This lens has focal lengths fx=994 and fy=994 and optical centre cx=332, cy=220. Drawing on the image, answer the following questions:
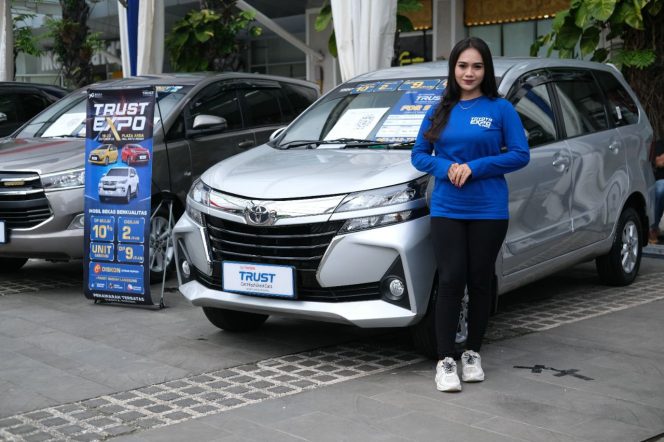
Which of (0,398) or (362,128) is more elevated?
(362,128)

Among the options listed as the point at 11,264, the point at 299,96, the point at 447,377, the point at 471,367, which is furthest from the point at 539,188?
the point at 11,264

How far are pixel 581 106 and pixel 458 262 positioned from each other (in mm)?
2747

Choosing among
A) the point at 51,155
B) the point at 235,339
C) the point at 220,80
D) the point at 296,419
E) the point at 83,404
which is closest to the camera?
the point at 296,419

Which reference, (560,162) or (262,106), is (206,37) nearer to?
(262,106)

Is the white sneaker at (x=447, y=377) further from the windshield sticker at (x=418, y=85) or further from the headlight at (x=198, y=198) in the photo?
the windshield sticker at (x=418, y=85)

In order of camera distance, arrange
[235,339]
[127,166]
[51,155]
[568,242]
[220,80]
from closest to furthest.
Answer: [235,339]
[568,242]
[127,166]
[51,155]
[220,80]

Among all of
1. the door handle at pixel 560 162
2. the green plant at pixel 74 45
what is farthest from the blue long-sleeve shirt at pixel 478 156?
the green plant at pixel 74 45

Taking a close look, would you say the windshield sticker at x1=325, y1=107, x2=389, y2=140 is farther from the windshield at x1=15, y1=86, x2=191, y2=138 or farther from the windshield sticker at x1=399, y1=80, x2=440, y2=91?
the windshield at x1=15, y1=86, x2=191, y2=138

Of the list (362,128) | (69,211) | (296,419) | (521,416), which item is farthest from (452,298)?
(69,211)

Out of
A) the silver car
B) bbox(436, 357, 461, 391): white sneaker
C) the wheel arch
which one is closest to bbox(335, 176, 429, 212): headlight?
the silver car

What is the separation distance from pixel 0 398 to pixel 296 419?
1.62m

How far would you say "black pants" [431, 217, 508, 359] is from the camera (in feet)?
17.1

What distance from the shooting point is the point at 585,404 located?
4.98 m

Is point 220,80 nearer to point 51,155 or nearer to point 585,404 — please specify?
point 51,155
